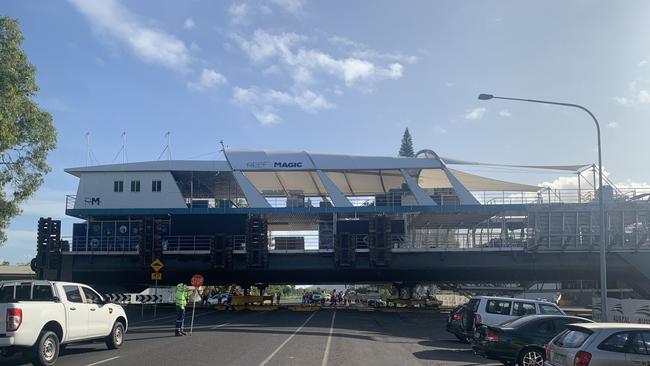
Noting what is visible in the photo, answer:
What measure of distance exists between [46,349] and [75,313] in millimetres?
1633

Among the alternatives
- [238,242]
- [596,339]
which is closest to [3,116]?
[596,339]

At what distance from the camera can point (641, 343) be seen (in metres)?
9.19

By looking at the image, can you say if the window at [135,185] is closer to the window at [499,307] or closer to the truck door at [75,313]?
the truck door at [75,313]

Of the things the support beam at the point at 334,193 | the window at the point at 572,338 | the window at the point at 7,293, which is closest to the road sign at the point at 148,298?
the support beam at the point at 334,193

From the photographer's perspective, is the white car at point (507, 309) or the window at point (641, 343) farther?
the white car at point (507, 309)

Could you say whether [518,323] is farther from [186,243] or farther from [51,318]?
[186,243]

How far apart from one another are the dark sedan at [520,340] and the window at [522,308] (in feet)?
13.5

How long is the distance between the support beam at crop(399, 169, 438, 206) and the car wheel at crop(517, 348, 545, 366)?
2819 centimetres

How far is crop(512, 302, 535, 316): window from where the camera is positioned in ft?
58.5

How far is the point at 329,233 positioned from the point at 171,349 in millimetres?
25703

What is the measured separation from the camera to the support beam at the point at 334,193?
41.6m

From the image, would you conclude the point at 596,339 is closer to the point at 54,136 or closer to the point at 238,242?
the point at 54,136

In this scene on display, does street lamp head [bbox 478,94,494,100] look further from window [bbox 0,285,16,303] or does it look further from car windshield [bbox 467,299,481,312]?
window [bbox 0,285,16,303]

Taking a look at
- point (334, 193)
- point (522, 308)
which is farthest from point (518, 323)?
point (334, 193)
